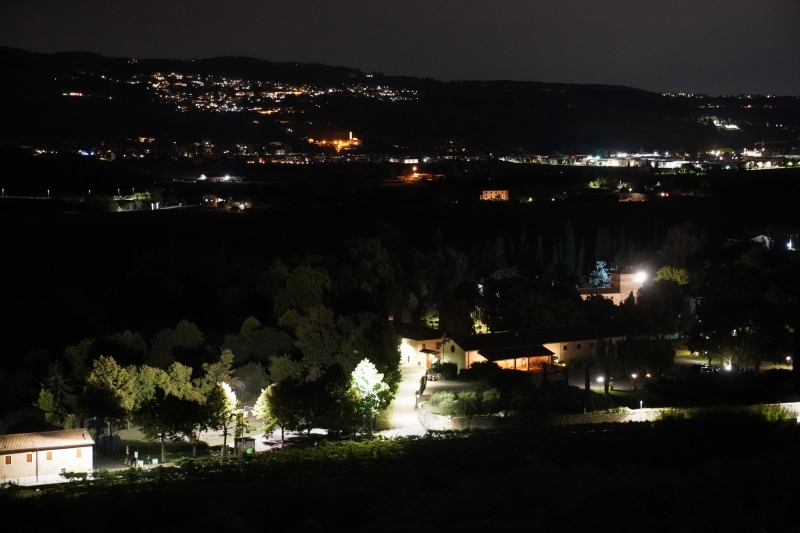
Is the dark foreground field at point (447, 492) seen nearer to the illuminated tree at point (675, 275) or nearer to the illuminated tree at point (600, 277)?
the illuminated tree at point (675, 275)

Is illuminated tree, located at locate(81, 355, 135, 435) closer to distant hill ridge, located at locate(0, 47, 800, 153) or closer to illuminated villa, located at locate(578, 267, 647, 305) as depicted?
illuminated villa, located at locate(578, 267, 647, 305)

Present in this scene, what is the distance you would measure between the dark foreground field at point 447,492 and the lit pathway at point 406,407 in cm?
74

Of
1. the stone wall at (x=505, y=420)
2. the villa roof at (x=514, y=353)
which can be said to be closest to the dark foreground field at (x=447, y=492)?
the stone wall at (x=505, y=420)

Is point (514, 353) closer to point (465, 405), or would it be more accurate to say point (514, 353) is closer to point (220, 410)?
point (465, 405)

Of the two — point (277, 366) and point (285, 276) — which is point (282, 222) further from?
point (277, 366)

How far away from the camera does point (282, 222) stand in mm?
44281

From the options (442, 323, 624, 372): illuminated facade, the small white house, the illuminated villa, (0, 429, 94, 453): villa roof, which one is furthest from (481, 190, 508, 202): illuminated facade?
the small white house

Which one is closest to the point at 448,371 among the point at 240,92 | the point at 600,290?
the point at 600,290

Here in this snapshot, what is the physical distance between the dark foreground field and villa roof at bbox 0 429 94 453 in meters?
1.13

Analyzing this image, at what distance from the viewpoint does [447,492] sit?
13891 mm

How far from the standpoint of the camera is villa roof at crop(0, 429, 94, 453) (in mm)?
14445

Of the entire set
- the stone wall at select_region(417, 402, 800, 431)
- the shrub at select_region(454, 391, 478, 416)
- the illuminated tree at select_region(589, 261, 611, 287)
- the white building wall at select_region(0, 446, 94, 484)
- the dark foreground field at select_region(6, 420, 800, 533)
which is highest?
the illuminated tree at select_region(589, 261, 611, 287)

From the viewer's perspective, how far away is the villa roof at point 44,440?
47.4 feet

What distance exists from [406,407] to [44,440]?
20.7 feet
